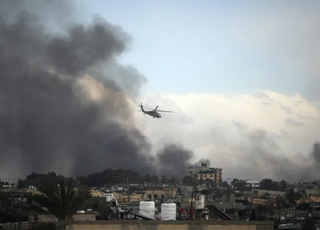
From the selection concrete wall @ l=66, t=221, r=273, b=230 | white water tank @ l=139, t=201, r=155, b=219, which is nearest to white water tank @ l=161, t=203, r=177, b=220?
white water tank @ l=139, t=201, r=155, b=219

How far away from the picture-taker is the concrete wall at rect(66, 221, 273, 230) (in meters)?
25.0

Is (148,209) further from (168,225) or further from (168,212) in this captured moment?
(168,225)

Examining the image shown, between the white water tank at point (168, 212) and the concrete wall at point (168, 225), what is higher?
the white water tank at point (168, 212)

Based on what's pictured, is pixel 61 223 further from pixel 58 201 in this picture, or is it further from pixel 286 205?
pixel 286 205

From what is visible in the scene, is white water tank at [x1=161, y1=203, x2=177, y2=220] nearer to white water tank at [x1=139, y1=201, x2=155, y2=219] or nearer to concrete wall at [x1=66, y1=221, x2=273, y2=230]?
white water tank at [x1=139, y1=201, x2=155, y2=219]

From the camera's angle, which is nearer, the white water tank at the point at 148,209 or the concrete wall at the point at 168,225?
the concrete wall at the point at 168,225

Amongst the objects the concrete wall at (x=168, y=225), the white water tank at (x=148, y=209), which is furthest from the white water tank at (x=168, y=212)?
the concrete wall at (x=168, y=225)

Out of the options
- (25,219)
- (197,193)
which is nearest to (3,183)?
(25,219)

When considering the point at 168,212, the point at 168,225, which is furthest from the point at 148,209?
the point at 168,225

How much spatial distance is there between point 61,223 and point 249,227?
7.07 metres

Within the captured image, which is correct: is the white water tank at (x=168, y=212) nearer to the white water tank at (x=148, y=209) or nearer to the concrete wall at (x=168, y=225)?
the white water tank at (x=148, y=209)

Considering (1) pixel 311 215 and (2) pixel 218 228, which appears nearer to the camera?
(2) pixel 218 228

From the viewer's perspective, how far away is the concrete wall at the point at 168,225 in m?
25.0

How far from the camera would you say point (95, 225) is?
2503 centimetres
